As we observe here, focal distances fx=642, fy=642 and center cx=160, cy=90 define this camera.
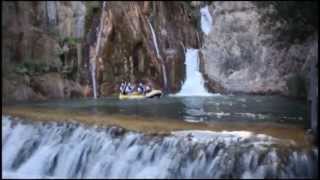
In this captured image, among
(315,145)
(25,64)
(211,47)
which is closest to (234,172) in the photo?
(315,145)

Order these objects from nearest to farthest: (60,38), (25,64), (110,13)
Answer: (25,64), (60,38), (110,13)

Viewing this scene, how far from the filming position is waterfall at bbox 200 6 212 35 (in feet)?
112

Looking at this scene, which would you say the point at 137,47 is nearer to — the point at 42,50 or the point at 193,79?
the point at 193,79

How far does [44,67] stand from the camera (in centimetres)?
2605

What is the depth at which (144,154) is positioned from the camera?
11906 millimetres

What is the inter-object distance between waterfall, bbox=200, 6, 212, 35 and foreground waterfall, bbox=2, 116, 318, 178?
20549 millimetres

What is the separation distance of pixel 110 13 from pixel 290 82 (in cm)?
875

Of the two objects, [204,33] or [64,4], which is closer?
[64,4]

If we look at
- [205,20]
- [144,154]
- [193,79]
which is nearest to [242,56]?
[193,79]

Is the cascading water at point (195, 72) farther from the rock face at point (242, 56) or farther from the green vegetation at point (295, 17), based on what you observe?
the green vegetation at point (295, 17)

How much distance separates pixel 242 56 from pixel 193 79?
294 cm

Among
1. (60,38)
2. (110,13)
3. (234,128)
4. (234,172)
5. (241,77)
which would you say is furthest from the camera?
(241,77)

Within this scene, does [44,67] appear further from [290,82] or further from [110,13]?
[290,82]

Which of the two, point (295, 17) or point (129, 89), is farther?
point (129, 89)
